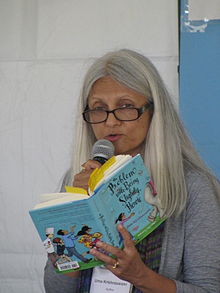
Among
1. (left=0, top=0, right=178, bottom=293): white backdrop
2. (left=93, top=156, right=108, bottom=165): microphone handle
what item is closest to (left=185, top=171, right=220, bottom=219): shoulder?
(left=93, top=156, right=108, bottom=165): microphone handle

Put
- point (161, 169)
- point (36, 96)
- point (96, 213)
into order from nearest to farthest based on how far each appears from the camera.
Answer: point (96, 213)
point (161, 169)
point (36, 96)

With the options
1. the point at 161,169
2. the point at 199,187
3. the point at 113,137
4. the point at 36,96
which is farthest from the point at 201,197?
the point at 36,96

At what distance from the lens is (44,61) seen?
2107mm

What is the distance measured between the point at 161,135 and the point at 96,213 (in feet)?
1.46

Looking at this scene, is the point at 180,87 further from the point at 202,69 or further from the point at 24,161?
the point at 24,161

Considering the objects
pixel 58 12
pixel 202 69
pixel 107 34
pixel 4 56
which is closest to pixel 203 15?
pixel 202 69

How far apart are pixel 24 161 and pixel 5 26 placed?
0.68 metres

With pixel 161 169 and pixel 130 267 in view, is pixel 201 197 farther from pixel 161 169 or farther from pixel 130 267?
pixel 130 267

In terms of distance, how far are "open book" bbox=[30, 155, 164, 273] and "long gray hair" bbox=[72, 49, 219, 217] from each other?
200mm

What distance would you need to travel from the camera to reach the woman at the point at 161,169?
1128 millimetres

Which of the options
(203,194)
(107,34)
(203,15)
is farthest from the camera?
(107,34)

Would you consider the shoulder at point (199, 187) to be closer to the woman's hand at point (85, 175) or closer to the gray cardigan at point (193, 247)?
the gray cardigan at point (193, 247)

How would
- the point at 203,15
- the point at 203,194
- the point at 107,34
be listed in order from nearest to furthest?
the point at 203,194 < the point at 203,15 < the point at 107,34

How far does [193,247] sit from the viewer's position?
3.74ft
